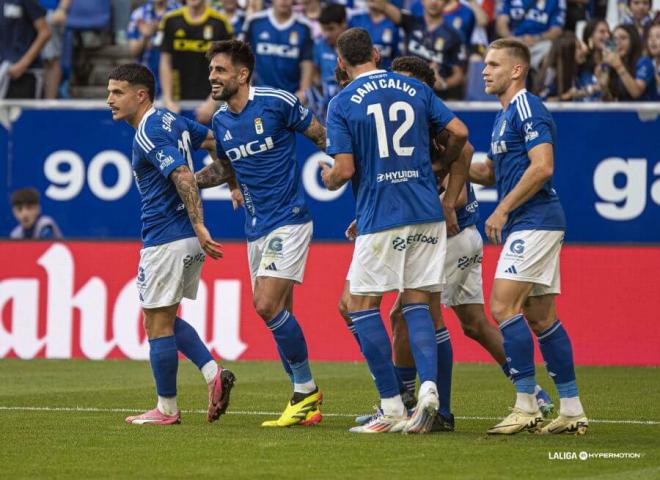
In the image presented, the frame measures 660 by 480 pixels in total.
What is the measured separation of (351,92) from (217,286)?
681 centimetres

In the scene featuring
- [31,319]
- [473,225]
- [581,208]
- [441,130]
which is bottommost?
[31,319]

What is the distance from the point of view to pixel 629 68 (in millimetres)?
15711

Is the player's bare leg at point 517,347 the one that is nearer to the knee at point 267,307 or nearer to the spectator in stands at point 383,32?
the knee at point 267,307

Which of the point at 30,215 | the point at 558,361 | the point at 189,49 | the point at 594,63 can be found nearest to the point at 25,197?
the point at 30,215

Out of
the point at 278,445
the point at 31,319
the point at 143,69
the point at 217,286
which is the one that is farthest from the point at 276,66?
the point at 278,445

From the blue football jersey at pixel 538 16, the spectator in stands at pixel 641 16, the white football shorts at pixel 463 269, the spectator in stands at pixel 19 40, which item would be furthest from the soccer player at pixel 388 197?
the spectator in stands at pixel 19 40

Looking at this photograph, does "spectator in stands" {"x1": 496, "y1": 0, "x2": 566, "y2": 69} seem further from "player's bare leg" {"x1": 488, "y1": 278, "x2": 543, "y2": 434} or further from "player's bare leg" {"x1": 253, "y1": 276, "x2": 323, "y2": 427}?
"player's bare leg" {"x1": 488, "y1": 278, "x2": 543, "y2": 434}

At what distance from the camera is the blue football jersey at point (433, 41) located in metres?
16.0

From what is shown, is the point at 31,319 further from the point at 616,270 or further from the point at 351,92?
the point at 351,92

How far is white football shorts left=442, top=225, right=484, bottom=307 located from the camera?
30.8 feet

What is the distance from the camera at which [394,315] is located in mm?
9312

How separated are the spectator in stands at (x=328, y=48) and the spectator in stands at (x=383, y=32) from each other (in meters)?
0.24

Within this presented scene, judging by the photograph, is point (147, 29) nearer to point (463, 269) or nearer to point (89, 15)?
point (89, 15)

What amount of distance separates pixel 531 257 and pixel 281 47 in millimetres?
8356
